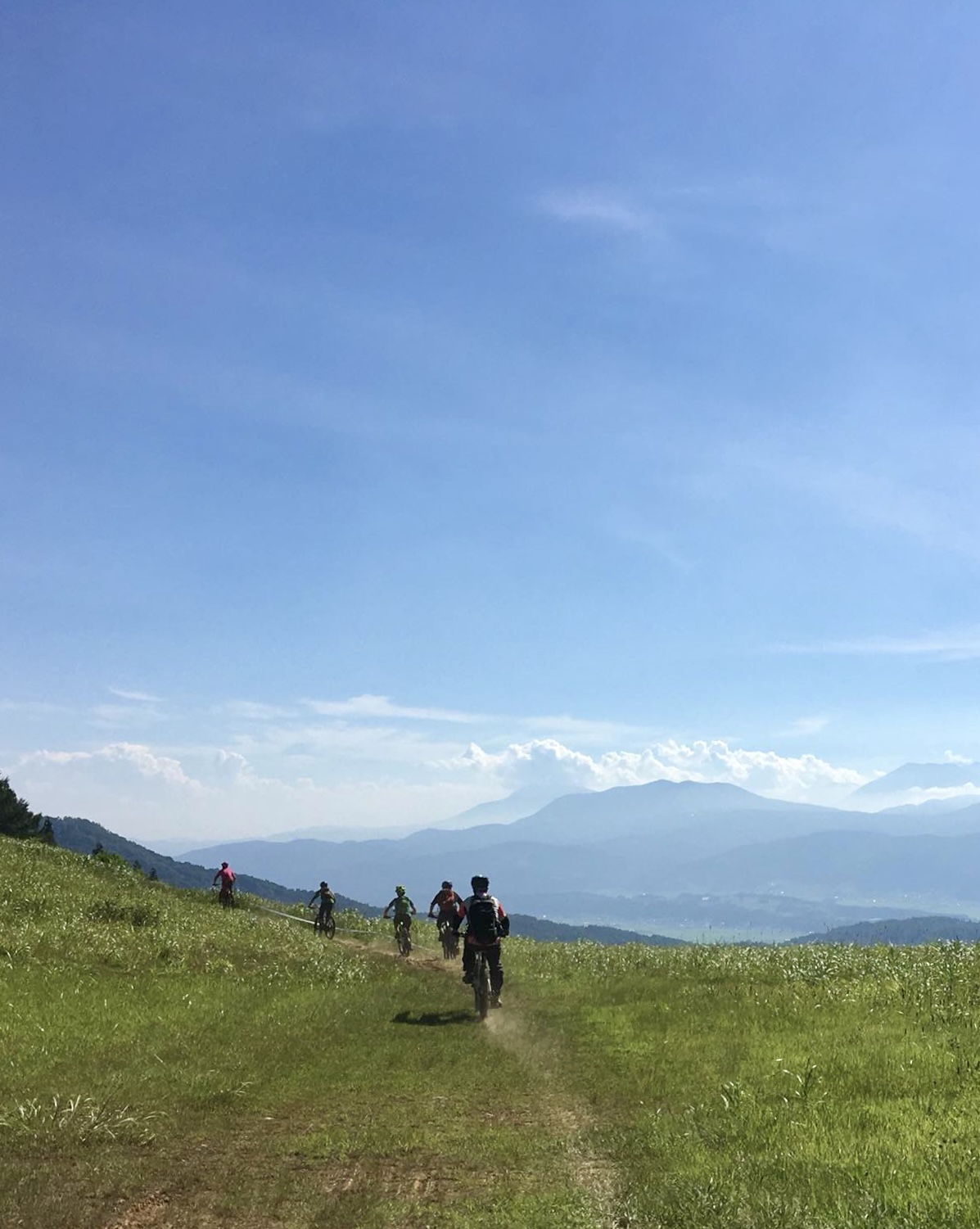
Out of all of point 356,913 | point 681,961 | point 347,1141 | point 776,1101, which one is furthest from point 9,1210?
point 356,913

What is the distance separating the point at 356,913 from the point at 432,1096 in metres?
38.9

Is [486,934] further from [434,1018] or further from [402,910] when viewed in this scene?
[402,910]

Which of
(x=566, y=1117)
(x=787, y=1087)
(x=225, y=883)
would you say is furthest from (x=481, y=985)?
(x=225, y=883)

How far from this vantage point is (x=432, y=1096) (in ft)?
43.1

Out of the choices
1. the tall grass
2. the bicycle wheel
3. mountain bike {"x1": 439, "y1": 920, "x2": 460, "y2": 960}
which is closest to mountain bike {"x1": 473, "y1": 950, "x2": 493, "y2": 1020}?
the bicycle wheel

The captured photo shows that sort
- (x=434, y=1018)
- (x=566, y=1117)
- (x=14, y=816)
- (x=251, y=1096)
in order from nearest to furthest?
(x=566, y=1117), (x=251, y=1096), (x=434, y=1018), (x=14, y=816)

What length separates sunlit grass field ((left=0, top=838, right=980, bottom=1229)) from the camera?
8.48 m

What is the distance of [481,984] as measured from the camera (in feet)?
66.3

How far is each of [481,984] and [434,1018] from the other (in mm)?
1230

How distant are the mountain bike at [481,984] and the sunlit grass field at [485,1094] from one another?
54 centimetres

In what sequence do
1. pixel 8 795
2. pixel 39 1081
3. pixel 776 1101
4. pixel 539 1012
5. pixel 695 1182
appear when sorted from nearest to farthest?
pixel 695 1182
pixel 776 1101
pixel 39 1081
pixel 539 1012
pixel 8 795

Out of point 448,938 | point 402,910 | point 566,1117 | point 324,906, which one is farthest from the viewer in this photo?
point 324,906

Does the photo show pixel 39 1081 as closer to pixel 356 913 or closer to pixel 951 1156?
pixel 951 1156

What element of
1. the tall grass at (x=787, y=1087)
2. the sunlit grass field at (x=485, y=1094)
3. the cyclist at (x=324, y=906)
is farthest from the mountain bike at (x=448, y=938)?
Answer: the tall grass at (x=787, y=1087)
